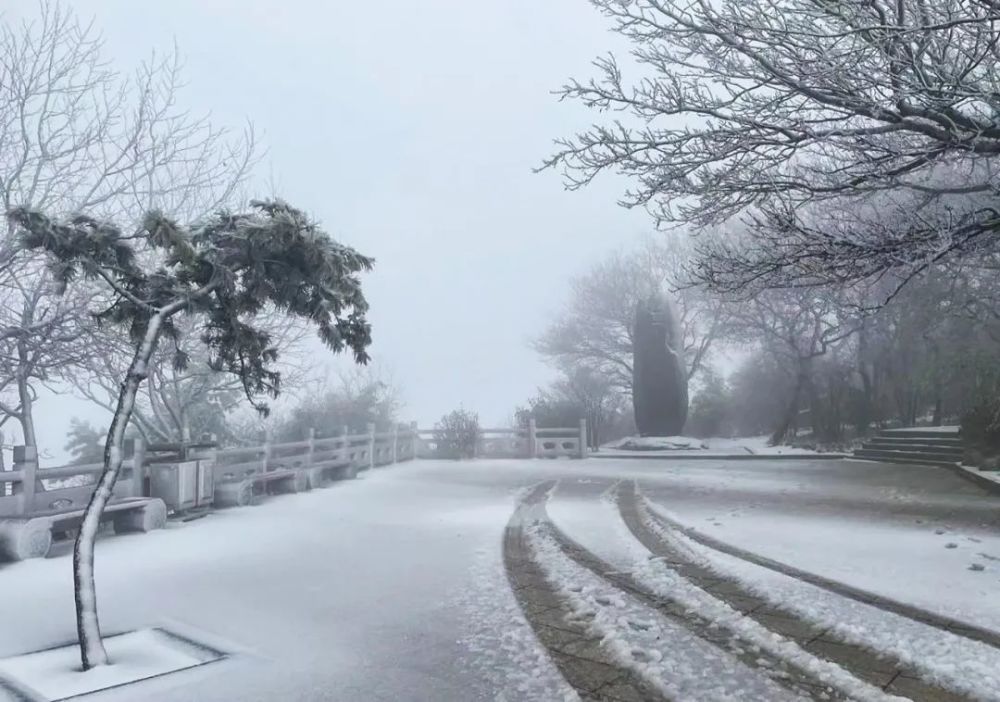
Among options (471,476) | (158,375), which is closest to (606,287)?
(471,476)

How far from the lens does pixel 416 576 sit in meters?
6.18

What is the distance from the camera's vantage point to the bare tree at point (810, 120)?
4930 mm

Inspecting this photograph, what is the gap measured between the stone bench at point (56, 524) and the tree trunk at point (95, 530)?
2.95 metres

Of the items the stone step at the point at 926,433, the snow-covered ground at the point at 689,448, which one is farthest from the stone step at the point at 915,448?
the snow-covered ground at the point at 689,448

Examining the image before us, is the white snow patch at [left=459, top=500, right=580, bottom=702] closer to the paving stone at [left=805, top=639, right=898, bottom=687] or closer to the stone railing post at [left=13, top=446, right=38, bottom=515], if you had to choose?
the paving stone at [left=805, top=639, right=898, bottom=687]

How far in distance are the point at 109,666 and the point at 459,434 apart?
674 inches

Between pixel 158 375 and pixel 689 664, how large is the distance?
14914 mm

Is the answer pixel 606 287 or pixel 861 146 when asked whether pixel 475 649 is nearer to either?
pixel 861 146

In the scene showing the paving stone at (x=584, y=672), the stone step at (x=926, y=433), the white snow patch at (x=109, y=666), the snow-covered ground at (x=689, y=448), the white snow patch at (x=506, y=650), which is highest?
the stone step at (x=926, y=433)

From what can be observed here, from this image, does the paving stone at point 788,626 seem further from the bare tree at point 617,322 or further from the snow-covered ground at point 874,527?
the bare tree at point 617,322

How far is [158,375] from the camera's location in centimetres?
1583

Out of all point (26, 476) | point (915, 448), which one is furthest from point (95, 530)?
point (915, 448)

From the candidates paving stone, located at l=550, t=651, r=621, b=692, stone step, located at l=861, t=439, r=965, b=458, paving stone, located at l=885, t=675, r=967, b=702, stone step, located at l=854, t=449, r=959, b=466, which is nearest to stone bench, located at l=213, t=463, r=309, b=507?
paving stone, located at l=550, t=651, r=621, b=692

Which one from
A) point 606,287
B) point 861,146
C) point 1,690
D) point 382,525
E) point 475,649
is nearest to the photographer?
point 1,690
